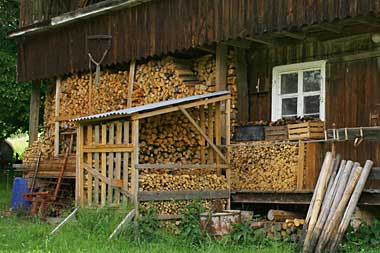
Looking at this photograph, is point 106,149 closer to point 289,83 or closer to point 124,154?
point 124,154

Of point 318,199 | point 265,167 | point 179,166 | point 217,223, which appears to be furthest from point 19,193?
point 318,199

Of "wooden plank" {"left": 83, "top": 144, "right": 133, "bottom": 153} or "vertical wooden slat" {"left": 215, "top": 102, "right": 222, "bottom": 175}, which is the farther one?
"vertical wooden slat" {"left": 215, "top": 102, "right": 222, "bottom": 175}

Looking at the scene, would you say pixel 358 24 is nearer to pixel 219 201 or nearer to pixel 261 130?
pixel 261 130

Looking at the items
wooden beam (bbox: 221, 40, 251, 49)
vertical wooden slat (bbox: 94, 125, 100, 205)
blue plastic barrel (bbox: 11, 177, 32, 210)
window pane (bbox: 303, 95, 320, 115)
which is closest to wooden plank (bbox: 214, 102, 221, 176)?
wooden beam (bbox: 221, 40, 251, 49)

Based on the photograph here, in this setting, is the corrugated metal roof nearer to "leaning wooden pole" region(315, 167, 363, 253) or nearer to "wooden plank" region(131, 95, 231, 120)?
"wooden plank" region(131, 95, 231, 120)

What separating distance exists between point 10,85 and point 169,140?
1161cm

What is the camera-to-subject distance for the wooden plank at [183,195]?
12.6 metres

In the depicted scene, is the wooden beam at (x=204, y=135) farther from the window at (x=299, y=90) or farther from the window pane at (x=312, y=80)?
the window pane at (x=312, y=80)

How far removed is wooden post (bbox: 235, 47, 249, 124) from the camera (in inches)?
594

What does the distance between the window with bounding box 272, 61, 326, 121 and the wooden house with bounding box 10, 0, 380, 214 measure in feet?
0.07

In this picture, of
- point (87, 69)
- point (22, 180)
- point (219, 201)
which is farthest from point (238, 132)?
point (22, 180)

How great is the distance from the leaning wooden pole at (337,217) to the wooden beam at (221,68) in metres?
4.81

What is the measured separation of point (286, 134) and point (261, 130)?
31.7 inches

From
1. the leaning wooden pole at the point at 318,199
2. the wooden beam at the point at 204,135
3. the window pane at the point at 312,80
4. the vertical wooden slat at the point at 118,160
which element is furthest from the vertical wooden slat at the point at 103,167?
the leaning wooden pole at the point at 318,199
